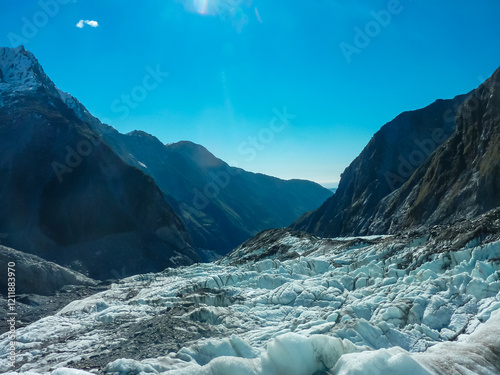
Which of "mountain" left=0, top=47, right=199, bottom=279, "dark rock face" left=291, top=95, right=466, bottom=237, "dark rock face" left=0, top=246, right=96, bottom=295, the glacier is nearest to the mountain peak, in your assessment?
"mountain" left=0, top=47, right=199, bottom=279

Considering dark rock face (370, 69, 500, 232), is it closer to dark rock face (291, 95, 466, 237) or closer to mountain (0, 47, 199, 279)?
dark rock face (291, 95, 466, 237)

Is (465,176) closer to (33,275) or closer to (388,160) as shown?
(388,160)

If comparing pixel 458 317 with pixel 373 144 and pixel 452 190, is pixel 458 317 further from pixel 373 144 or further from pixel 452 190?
pixel 373 144

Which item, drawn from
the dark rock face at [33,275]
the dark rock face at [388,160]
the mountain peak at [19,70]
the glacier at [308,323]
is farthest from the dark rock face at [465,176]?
the mountain peak at [19,70]

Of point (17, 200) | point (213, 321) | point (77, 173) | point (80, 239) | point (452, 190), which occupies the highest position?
point (77, 173)

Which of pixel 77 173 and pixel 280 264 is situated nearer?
pixel 280 264

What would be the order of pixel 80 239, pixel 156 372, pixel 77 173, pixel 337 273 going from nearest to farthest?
pixel 156 372
pixel 337 273
pixel 80 239
pixel 77 173

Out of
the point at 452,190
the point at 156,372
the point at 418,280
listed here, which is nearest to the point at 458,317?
the point at 418,280

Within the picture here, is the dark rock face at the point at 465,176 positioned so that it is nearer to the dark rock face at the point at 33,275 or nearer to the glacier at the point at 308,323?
the glacier at the point at 308,323
